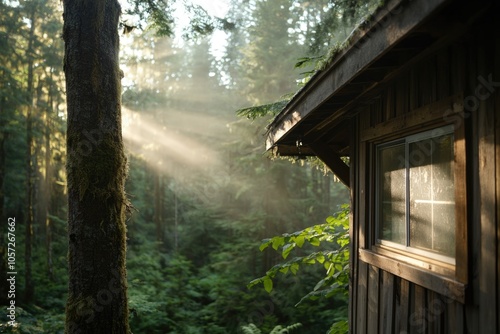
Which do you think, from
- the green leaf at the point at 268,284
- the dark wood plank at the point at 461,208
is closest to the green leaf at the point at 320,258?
the green leaf at the point at 268,284

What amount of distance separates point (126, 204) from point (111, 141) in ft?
2.57

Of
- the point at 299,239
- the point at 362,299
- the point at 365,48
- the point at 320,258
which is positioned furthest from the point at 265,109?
the point at 365,48

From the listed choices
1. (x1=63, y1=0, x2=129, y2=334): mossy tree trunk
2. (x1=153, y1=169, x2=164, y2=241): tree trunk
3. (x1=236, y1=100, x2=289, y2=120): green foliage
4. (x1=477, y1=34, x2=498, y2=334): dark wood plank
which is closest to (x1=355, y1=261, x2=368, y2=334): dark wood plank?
(x1=477, y1=34, x2=498, y2=334): dark wood plank

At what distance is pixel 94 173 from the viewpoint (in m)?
4.29

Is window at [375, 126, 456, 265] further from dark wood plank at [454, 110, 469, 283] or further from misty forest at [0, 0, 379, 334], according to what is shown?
misty forest at [0, 0, 379, 334]

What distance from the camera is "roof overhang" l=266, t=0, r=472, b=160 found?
6.73 feet

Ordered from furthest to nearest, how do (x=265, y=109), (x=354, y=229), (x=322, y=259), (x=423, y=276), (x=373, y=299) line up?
(x=265, y=109) → (x=322, y=259) → (x=354, y=229) → (x=373, y=299) → (x=423, y=276)

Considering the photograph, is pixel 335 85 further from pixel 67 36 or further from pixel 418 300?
pixel 67 36

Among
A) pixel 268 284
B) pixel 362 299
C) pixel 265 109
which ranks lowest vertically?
pixel 268 284

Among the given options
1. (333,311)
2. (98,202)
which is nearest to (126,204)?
(98,202)

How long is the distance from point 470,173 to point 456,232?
1.31ft

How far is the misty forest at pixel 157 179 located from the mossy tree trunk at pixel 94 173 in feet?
0.05

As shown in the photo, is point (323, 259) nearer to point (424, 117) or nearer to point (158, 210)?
point (424, 117)

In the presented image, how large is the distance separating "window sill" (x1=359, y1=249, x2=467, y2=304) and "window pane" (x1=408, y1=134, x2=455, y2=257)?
0.20m
